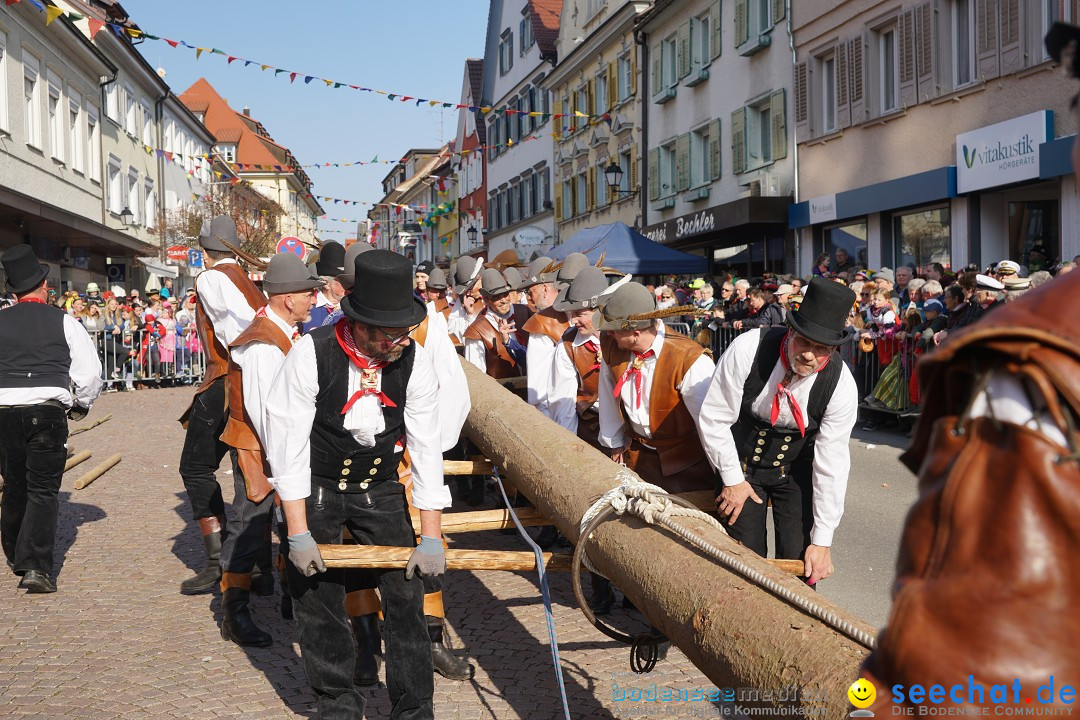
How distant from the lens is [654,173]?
1112 inches

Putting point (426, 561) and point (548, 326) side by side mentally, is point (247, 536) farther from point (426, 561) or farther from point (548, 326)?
point (548, 326)

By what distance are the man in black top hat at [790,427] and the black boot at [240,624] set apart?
2.38 meters

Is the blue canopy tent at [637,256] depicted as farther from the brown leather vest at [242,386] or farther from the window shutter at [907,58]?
the brown leather vest at [242,386]

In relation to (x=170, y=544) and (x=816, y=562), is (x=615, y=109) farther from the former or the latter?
(x=816, y=562)

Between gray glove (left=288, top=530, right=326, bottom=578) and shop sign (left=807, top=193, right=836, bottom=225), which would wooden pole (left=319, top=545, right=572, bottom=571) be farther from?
shop sign (left=807, top=193, right=836, bottom=225)

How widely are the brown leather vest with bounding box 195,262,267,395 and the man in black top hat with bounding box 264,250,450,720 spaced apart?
251 centimetres

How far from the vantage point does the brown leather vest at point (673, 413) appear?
546 centimetres

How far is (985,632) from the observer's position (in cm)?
128

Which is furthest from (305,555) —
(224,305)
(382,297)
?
(224,305)

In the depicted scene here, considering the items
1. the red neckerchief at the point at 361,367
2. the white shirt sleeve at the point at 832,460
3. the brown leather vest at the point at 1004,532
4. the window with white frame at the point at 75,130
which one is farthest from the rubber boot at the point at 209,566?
the window with white frame at the point at 75,130

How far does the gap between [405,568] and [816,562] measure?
5.74 feet

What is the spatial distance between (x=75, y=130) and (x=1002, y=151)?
962 inches

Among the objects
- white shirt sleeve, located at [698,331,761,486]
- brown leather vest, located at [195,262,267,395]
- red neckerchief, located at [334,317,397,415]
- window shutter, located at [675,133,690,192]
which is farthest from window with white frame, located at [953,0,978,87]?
red neckerchief, located at [334,317,397,415]

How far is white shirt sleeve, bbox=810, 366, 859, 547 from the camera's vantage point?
15.5ft
